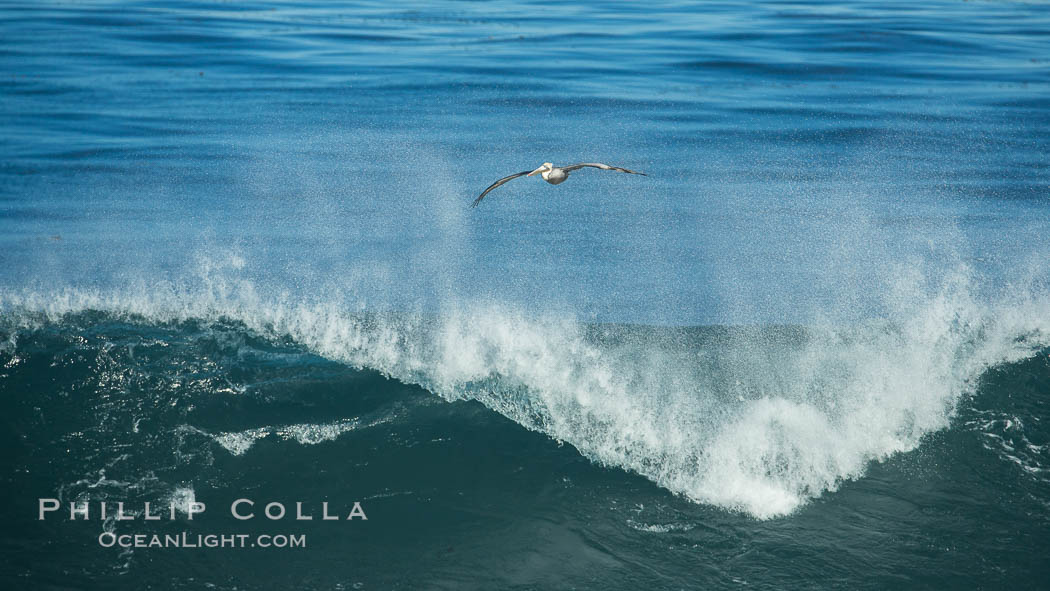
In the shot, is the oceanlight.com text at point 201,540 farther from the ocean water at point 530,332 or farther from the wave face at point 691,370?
the wave face at point 691,370

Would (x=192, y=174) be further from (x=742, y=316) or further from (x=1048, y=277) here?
(x=1048, y=277)

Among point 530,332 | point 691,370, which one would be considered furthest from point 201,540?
point 691,370

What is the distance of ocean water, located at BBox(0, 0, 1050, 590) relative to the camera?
7730 millimetres

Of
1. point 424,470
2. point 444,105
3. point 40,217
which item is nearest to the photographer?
point 424,470

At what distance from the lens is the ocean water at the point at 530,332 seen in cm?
773

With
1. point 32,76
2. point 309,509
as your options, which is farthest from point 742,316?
point 32,76

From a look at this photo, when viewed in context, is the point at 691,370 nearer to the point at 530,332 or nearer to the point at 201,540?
the point at 530,332

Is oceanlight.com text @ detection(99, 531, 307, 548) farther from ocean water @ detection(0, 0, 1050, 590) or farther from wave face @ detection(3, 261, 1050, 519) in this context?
wave face @ detection(3, 261, 1050, 519)

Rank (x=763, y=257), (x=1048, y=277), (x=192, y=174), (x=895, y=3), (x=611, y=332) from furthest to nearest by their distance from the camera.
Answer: (x=895, y=3)
(x=192, y=174)
(x=763, y=257)
(x=1048, y=277)
(x=611, y=332)

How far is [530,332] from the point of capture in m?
10.3

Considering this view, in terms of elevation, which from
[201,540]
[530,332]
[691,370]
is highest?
[530,332]

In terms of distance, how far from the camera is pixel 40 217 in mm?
13867

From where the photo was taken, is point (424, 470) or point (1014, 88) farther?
point (1014, 88)

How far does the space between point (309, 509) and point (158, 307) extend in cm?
422
